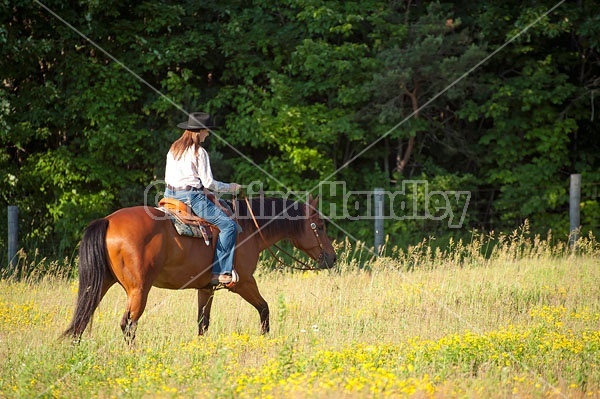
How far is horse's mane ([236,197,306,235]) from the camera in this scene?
874 cm

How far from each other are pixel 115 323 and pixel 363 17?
33.1ft

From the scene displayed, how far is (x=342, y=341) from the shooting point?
24.9 feet

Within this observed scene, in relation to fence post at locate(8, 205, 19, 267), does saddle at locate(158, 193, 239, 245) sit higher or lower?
higher

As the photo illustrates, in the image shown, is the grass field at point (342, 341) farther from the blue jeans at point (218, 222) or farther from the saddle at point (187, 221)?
the saddle at point (187, 221)

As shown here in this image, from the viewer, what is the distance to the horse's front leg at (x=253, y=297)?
332 inches

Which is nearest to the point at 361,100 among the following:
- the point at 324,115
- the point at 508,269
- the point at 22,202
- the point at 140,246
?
the point at 324,115

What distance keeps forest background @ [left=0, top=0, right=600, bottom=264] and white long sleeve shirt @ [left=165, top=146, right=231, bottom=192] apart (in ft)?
25.0

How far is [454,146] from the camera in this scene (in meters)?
18.0

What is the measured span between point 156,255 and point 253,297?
142 cm

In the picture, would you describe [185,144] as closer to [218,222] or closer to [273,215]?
[218,222]

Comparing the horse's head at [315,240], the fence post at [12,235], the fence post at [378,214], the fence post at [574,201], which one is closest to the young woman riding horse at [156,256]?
the horse's head at [315,240]

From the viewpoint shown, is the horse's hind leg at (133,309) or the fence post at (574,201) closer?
the horse's hind leg at (133,309)

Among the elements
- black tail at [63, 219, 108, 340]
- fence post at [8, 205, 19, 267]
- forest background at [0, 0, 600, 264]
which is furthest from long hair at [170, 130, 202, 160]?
forest background at [0, 0, 600, 264]

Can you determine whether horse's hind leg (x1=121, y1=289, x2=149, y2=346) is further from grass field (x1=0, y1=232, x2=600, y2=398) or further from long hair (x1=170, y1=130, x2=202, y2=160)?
long hair (x1=170, y1=130, x2=202, y2=160)
